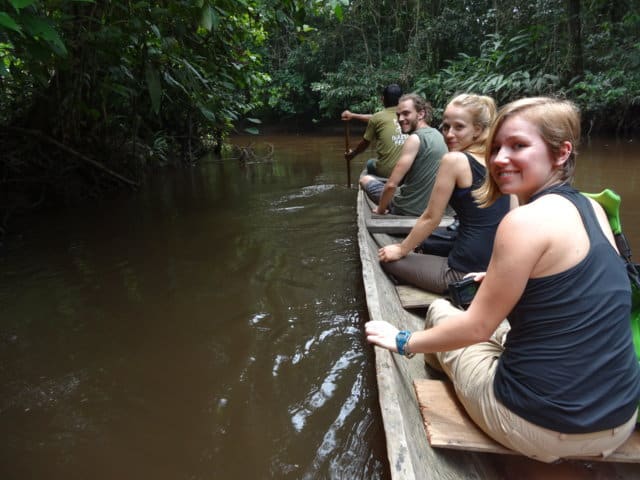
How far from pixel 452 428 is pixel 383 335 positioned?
396 mm

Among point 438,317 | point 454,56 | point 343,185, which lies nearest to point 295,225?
point 343,185

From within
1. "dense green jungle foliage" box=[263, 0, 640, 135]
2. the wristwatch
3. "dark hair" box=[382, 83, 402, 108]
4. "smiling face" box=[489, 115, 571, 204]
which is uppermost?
"dense green jungle foliage" box=[263, 0, 640, 135]

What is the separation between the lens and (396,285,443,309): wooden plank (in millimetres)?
2775

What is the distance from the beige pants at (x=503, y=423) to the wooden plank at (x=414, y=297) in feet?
3.16

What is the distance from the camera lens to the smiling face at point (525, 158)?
4.28ft

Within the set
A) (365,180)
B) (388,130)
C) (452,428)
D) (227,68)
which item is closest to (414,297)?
(452,428)

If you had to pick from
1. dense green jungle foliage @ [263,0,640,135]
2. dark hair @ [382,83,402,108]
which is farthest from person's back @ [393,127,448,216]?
dense green jungle foliage @ [263,0,640,135]

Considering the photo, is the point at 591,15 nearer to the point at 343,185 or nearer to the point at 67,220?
the point at 343,185

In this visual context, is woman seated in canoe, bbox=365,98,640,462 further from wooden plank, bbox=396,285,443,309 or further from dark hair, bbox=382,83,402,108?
dark hair, bbox=382,83,402,108

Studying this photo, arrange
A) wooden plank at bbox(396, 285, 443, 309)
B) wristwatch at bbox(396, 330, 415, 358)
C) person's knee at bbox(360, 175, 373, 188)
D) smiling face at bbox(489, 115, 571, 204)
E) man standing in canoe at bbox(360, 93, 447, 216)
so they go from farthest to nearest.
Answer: person's knee at bbox(360, 175, 373, 188) → man standing in canoe at bbox(360, 93, 447, 216) → wooden plank at bbox(396, 285, 443, 309) → wristwatch at bbox(396, 330, 415, 358) → smiling face at bbox(489, 115, 571, 204)

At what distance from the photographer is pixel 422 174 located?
11.9 feet

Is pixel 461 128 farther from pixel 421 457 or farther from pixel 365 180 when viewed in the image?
pixel 365 180

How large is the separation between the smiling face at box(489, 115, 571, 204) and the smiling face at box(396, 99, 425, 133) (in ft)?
7.89

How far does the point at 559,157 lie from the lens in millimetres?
1310
